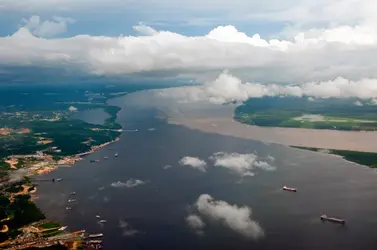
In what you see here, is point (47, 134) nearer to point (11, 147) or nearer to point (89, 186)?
point (11, 147)

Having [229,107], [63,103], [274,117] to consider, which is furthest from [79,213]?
Answer: [63,103]

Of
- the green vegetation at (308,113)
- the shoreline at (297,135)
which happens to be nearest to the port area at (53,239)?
the shoreline at (297,135)

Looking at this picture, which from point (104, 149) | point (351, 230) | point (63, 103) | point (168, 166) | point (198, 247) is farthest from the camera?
point (63, 103)

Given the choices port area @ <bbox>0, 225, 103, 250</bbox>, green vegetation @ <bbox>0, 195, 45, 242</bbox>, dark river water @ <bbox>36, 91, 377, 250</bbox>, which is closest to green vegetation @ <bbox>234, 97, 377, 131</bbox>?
dark river water @ <bbox>36, 91, 377, 250</bbox>

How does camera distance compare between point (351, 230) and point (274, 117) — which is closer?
point (351, 230)

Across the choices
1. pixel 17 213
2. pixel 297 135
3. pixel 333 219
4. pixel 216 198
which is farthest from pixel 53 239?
pixel 297 135

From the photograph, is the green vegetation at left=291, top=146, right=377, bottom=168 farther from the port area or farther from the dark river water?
the port area

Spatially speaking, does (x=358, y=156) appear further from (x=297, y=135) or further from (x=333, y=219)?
(x=333, y=219)

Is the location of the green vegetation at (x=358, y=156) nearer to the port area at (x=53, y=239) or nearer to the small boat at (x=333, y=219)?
the small boat at (x=333, y=219)
